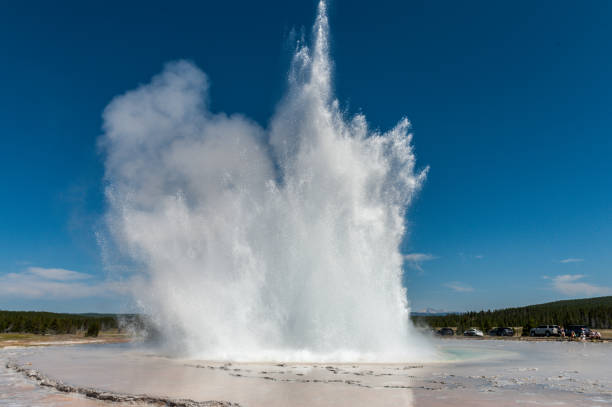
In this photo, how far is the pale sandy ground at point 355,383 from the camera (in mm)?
13227

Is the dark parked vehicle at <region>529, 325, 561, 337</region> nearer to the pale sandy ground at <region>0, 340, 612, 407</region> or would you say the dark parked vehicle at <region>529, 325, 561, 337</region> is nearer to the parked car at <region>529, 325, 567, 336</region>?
the parked car at <region>529, 325, 567, 336</region>

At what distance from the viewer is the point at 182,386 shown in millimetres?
16141

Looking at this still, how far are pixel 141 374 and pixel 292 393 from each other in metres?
9.53

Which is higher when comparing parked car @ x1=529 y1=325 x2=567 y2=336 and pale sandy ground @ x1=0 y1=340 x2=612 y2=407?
pale sandy ground @ x1=0 y1=340 x2=612 y2=407

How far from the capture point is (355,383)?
53.9ft

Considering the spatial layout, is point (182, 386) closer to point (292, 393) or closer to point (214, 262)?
point (292, 393)

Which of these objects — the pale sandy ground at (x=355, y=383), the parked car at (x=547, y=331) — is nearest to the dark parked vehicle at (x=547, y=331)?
the parked car at (x=547, y=331)

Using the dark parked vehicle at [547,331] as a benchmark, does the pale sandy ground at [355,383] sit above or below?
above

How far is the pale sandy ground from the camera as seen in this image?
43.4 feet

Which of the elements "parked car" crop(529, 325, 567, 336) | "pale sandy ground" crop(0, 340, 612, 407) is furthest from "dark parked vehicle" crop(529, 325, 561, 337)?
"pale sandy ground" crop(0, 340, 612, 407)

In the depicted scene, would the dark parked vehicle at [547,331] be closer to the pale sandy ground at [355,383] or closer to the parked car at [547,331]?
the parked car at [547,331]

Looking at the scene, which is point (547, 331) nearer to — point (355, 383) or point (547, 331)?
point (547, 331)

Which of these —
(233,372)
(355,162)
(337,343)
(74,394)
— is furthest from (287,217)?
(74,394)

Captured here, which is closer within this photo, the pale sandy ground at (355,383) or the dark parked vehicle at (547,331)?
the pale sandy ground at (355,383)
